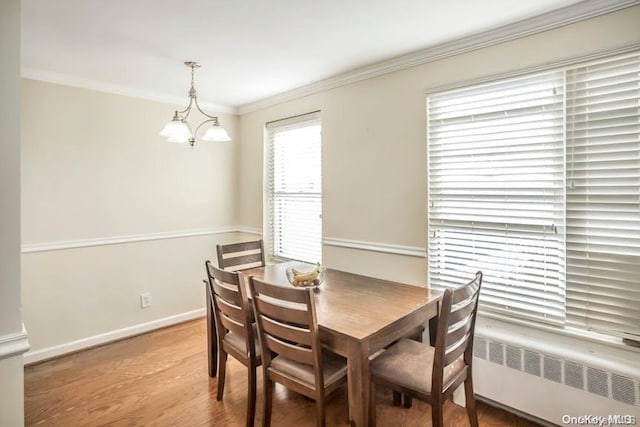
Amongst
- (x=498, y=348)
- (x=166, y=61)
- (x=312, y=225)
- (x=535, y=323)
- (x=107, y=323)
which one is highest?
(x=166, y=61)

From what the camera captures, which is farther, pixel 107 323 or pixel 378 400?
pixel 107 323

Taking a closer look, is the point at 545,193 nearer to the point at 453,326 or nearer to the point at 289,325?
the point at 453,326

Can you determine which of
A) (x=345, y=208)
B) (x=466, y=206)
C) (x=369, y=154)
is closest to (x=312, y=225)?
(x=345, y=208)

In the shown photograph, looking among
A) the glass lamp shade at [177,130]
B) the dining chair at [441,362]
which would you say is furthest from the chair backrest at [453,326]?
the glass lamp shade at [177,130]

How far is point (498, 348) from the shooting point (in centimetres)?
204

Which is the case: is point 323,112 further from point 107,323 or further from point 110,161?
point 107,323

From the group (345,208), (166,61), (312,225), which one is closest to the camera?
(166,61)

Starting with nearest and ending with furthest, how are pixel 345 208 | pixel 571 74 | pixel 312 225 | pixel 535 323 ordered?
pixel 571 74 < pixel 535 323 < pixel 345 208 < pixel 312 225

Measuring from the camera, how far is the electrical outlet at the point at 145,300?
334 centimetres

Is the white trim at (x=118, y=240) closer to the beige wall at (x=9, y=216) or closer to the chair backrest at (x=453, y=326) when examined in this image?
the beige wall at (x=9, y=216)

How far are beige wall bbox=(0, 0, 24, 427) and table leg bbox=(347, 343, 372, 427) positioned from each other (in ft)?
4.54

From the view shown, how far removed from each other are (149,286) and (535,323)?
3.27 metres

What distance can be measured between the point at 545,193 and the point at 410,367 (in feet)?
4.10

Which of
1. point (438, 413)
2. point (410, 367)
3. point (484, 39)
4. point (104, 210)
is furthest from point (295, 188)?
point (438, 413)
